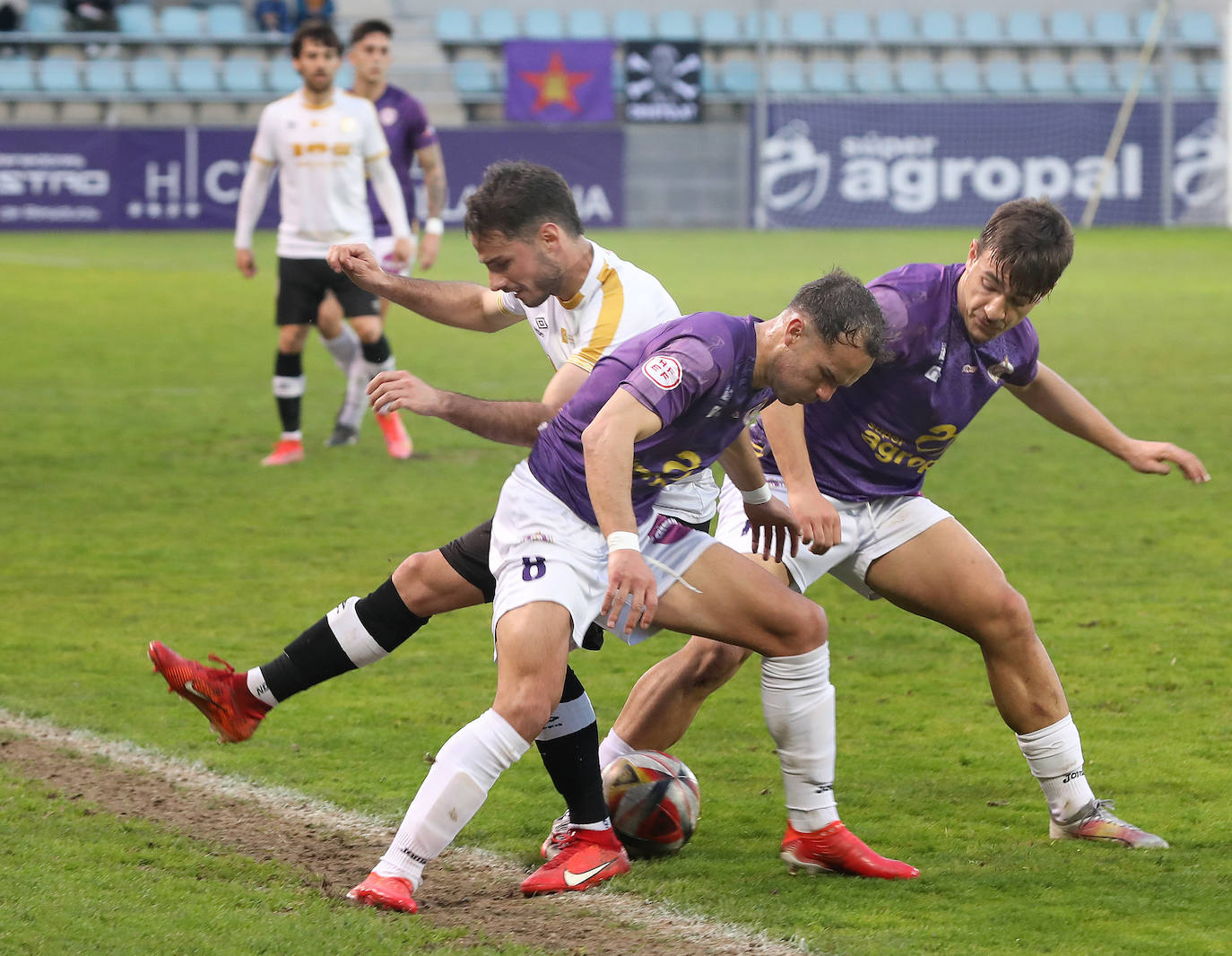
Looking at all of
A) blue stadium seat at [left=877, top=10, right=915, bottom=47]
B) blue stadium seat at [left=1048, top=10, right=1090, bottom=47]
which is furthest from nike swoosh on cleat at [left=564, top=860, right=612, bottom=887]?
blue stadium seat at [left=1048, top=10, right=1090, bottom=47]

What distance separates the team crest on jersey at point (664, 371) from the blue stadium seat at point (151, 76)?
2654 cm

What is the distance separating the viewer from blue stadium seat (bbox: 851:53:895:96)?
98.0ft

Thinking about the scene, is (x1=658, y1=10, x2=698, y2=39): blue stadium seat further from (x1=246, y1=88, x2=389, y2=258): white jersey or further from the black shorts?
the black shorts

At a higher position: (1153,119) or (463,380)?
(1153,119)

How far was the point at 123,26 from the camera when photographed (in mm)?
29391

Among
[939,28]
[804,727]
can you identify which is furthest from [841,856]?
[939,28]

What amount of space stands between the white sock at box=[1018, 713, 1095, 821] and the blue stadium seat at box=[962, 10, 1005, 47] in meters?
29.1

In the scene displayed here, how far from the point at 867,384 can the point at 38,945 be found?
8.06 feet

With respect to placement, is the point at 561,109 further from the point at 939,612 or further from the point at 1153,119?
the point at 939,612

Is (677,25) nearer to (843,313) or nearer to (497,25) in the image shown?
(497,25)

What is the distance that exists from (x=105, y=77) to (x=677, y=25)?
426 inches

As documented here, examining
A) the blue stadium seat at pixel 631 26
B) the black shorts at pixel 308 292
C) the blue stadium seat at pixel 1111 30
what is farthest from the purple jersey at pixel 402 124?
the blue stadium seat at pixel 1111 30

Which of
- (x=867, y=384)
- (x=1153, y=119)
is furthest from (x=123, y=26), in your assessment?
(x=867, y=384)

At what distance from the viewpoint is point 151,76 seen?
93.0 ft
